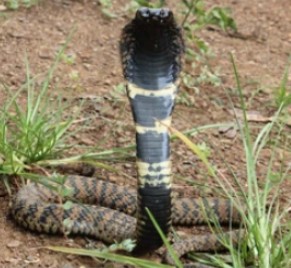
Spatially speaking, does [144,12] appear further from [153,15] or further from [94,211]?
[94,211]

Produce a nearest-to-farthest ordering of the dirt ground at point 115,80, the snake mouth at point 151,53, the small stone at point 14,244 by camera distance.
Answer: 1. the snake mouth at point 151,53
2. the small stone at point 14,244
3. the dirt ground at point 115,80

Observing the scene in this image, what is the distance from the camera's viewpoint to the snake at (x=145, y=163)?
12.3 ft

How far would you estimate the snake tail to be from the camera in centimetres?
376

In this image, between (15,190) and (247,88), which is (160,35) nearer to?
(15,190)

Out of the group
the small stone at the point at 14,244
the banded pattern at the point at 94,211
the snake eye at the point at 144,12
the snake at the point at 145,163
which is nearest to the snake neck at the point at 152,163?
the snake at the point at 145,163

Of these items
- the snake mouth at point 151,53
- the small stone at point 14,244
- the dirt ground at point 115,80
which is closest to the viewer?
the snake mouth at point 151,53

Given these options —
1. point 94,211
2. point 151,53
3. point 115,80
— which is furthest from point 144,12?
point 115,80

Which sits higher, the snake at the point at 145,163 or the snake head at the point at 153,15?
the snake head at the point at 153,15

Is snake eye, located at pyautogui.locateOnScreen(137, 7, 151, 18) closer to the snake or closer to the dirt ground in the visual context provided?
the snake

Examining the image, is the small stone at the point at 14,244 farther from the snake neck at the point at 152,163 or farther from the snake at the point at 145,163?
the snake neck at the point at 152,163

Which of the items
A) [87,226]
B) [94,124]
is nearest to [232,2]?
[94,124]

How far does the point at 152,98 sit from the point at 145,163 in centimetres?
32

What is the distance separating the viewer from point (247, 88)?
634 centimetres

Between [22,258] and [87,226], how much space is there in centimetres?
48
